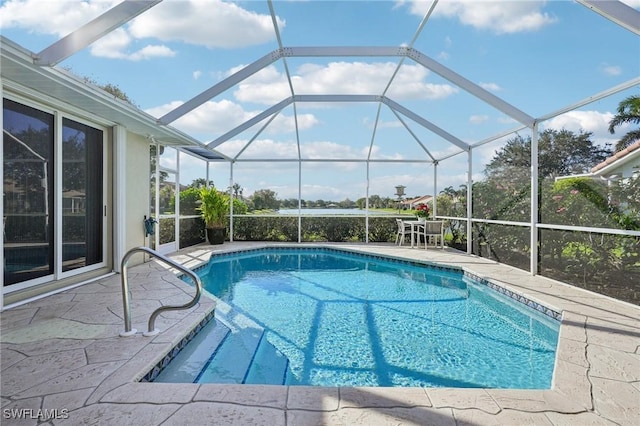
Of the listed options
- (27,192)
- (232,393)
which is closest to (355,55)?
(27,192)

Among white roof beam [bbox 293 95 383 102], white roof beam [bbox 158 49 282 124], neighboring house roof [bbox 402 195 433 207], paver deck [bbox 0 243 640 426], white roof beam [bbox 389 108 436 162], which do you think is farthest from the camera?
neighboring house roof [bbox 402 195 433 207]

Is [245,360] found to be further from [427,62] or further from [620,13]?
[427,62]

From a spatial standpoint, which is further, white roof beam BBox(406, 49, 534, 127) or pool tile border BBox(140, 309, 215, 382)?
white roof beam BBox(406, 49, 534, 127)

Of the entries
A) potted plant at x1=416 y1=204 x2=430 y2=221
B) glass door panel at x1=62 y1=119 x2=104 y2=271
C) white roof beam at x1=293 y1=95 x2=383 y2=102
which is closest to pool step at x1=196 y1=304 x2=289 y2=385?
glass door panel at x1=62 y1=119 x2=104 y2=271

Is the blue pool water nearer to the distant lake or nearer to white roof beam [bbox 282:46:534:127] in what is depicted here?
white roof beam [bbox 282:46:534:127]

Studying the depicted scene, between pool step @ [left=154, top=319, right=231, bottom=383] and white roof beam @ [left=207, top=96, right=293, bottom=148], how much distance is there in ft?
20.8

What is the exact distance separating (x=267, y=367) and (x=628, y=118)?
17.6 feet

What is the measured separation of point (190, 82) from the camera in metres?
7.30

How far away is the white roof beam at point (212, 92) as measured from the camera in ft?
20.8

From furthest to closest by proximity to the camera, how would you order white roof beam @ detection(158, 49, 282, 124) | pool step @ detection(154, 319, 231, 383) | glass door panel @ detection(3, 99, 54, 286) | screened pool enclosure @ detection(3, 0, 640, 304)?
white roof beam @ detection(158, 49, 282, 124) → screened pool enclosure @ detection(3, 0, 640, 304) → glass door panel @ detection(3, 99, 54, 286) → pool step @ detection(154, 319, 231, 383)

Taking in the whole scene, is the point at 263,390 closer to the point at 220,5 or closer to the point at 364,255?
the point at 220,5

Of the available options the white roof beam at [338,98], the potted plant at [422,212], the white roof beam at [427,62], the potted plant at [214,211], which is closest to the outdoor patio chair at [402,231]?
the potted plant at [422,212]

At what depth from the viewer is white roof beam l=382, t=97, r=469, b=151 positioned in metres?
9.15

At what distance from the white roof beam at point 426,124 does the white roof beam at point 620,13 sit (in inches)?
215
